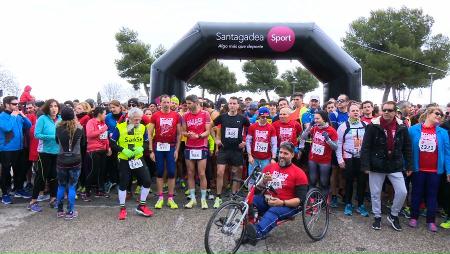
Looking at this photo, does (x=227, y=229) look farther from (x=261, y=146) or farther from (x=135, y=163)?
(x=261, y=146)

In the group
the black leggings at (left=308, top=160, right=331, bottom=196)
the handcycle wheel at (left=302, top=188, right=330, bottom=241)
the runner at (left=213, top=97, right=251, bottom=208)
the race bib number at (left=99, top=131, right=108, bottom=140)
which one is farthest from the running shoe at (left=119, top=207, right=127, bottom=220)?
the black leggings at (left=308, top=160, right=331, bottom=196)

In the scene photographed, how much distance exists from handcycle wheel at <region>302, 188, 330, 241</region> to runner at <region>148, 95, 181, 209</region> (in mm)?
2348

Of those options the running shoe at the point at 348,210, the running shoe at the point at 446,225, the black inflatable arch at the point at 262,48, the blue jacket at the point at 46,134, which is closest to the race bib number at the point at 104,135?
the blue jacket at the point at 46,134

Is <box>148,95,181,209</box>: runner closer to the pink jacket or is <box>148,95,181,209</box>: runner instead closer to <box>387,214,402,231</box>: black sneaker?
the pink jacket

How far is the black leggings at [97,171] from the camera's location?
629cm

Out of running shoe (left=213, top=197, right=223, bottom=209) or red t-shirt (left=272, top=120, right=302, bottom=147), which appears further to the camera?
red t-shirt (left=272, top=120, right=302, bottom=147)

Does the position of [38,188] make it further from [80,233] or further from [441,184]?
[441,184]

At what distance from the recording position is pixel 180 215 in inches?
213

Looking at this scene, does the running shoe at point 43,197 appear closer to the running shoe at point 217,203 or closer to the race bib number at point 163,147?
the race bib number at point 163,147

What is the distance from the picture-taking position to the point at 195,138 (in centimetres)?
586

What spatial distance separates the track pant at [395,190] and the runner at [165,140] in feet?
10.1

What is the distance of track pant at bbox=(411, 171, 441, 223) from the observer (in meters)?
4.98

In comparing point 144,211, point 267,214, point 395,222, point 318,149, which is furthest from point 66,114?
point 395,222

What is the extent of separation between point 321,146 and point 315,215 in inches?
55.9
